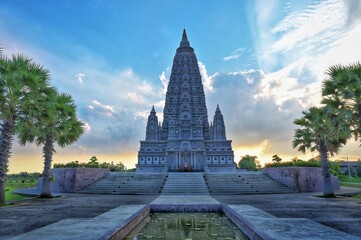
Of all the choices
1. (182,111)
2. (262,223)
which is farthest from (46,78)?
(182,111)

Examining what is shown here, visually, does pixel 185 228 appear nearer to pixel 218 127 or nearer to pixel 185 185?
pixel 185 185

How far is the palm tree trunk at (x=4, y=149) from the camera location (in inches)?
575

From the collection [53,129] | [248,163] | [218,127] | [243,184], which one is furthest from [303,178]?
[248,163]

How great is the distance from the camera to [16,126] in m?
15.2

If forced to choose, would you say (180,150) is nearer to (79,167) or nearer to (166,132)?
(166,132)

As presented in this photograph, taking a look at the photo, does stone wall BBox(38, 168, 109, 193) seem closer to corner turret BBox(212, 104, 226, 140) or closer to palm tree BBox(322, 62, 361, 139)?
palm tree BBox(322, 62, 361, 139)

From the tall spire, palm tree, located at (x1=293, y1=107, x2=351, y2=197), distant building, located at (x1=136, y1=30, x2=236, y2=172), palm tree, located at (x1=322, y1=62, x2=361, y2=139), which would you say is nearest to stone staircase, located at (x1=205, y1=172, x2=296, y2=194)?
palm tree, located at (x1=293, y1=107, x2=351, y2=197)

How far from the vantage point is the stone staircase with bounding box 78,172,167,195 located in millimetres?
24203

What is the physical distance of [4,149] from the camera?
1465 centimetres

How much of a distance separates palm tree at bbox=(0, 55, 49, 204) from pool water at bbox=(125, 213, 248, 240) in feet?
32.9

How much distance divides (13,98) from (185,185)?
16.6 metres

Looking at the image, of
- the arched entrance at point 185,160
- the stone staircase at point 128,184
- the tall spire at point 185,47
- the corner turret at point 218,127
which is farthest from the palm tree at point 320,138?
the tall spire at point 185,47

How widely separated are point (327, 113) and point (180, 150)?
37.1m

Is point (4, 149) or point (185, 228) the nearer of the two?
point (185, 228)
